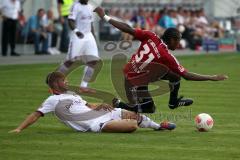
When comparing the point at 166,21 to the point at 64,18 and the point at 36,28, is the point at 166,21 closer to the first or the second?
the point at 64,18

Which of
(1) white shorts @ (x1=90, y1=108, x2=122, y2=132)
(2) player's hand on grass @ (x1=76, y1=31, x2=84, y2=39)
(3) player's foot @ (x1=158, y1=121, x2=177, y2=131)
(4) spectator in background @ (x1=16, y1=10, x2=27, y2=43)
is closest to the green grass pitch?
(3) player's foot @ (x1=158, y1=121, x2=177, y2=131)

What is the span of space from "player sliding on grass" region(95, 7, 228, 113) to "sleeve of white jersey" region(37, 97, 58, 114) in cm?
157

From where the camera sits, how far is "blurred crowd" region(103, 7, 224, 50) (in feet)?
129

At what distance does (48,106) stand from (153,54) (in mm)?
2094

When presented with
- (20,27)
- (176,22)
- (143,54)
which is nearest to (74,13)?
(143,54)

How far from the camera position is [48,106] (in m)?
12.9

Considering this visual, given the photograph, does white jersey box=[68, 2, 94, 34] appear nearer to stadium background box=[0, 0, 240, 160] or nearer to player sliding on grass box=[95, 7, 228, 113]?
stadium background box=[0, 0, 240, 160]

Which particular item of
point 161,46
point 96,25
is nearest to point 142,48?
point 161,46

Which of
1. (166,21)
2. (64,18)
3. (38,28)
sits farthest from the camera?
(166,21)

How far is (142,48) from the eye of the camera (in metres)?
14.0

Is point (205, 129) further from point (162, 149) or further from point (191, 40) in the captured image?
point (191, 40)

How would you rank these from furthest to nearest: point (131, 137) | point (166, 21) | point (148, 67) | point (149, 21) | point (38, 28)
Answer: point (149, 21) < point (166, 21) < point (38, 28) < point (148, 67) < point (131, 137)

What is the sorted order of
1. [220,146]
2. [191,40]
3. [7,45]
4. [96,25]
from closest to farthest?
[220,146]
[7,45]
[96,25]
[191,40]

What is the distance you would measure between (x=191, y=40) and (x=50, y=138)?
95.1ft
